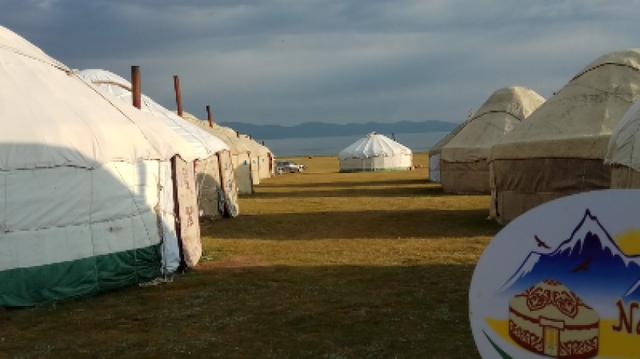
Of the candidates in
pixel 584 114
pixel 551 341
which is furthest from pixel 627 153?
pixel 551 341

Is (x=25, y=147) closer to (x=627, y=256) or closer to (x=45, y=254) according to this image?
(x=45, y=254)

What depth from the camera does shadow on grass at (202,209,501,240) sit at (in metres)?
14.7

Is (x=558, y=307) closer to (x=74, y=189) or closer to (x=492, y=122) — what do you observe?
(x=74, y=189)

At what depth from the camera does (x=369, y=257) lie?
1188 centimetres

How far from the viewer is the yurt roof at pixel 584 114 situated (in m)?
12.9

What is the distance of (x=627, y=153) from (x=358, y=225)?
8622 mm

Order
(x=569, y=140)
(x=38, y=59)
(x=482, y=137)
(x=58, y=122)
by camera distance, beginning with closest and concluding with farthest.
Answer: (x=58, y=122) → (x=38, y=59) → (x=569, y=140) → (x=482, y=137)

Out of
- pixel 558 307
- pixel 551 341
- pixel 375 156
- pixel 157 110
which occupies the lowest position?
pixel 551 341

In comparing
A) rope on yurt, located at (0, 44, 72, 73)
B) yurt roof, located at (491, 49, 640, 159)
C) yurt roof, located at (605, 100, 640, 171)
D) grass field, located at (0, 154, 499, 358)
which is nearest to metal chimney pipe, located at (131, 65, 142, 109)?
rope on yurt, located at (0, 44, 72, 73)

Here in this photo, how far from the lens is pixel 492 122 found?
936 inches

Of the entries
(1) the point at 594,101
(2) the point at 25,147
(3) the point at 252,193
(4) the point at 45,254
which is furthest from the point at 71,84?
(3) the point at 252,193

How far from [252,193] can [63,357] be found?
22.3 meters

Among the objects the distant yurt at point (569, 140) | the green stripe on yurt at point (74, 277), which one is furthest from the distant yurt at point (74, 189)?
the distant yurt at point (569, 140)

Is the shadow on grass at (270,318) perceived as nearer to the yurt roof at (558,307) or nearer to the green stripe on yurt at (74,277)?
the green stripe on yurt at (74,277)
